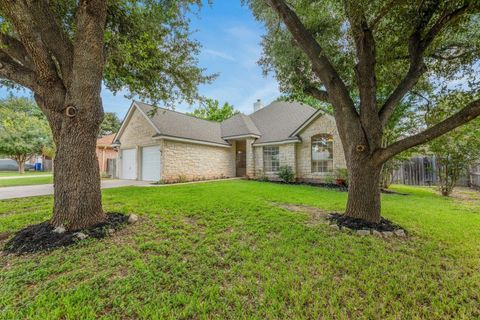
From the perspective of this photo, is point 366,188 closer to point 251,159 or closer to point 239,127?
point 251,159

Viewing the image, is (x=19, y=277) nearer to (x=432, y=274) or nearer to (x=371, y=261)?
(x=371, y=261)

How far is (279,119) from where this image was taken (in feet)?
51.3

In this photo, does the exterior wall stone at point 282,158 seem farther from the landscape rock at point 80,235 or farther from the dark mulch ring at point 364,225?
the landscape rock at point 80,235

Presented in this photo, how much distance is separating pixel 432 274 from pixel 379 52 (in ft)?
16.9

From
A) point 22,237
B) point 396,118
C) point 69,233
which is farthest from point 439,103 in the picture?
point 22,237

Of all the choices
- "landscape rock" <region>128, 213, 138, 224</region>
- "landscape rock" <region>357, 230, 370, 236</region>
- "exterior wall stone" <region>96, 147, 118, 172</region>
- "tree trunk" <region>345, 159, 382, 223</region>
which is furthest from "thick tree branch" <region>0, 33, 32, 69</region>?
"exterior wall stone" <region>96, 147, 118, 172</region>

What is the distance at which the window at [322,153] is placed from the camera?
12203 mm

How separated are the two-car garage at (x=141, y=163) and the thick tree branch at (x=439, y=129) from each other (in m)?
11.8

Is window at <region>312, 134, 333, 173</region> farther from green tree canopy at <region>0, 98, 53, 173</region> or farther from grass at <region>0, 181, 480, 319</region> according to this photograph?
green tree canopy at <region>0, 98, 53, 173</region>

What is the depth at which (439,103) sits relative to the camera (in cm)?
568

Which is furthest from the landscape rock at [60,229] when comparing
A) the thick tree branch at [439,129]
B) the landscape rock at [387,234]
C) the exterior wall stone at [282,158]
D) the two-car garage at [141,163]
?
the exterior wall stone at [282,158]

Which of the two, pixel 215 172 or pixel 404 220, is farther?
pixel 215 172

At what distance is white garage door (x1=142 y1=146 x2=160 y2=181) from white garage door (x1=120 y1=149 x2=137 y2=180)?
0.90m

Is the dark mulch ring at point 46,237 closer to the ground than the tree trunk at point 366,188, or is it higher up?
closer to the ground
